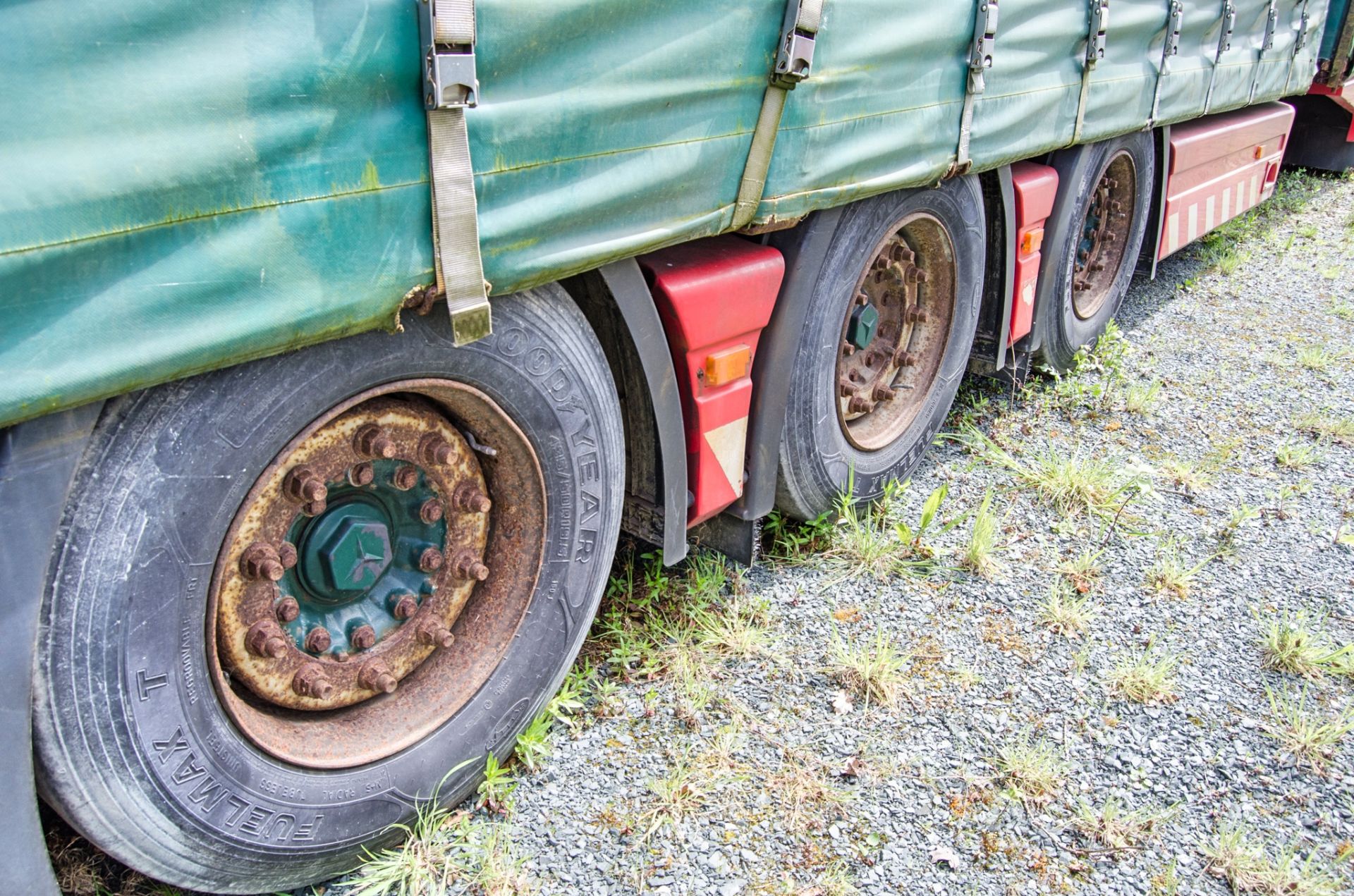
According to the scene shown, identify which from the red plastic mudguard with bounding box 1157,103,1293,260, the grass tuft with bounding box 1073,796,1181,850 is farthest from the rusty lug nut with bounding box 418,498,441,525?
the red plastic mudguard with bounding box 1157,103,1293,260

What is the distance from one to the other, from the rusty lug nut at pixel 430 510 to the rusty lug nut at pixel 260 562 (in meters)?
0.33

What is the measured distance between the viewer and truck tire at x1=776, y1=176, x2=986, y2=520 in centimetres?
279

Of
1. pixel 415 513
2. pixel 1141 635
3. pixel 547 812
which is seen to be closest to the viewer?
pixel 415 513

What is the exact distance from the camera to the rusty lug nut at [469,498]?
2.02 metres

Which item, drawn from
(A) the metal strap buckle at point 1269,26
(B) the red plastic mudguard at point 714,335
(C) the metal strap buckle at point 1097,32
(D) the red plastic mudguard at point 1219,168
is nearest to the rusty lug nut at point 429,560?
(B) the red plastic mudguard at point 714,335

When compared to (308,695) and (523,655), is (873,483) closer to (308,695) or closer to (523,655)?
(523,655)

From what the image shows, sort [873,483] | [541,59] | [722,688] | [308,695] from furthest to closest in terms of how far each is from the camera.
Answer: [873,483] → [722,688] → [308,695] → [541,59]

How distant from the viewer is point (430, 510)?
1983mm

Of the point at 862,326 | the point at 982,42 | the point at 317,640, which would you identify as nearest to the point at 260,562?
the point at 317,640

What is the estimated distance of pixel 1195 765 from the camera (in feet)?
7.59

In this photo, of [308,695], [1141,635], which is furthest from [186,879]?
[1141,635]

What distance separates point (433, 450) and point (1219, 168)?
5122mm

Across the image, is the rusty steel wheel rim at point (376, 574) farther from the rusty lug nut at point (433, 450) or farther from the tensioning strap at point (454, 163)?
the tensioning strap at point (454, 163)

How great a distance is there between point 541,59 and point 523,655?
120 cm
